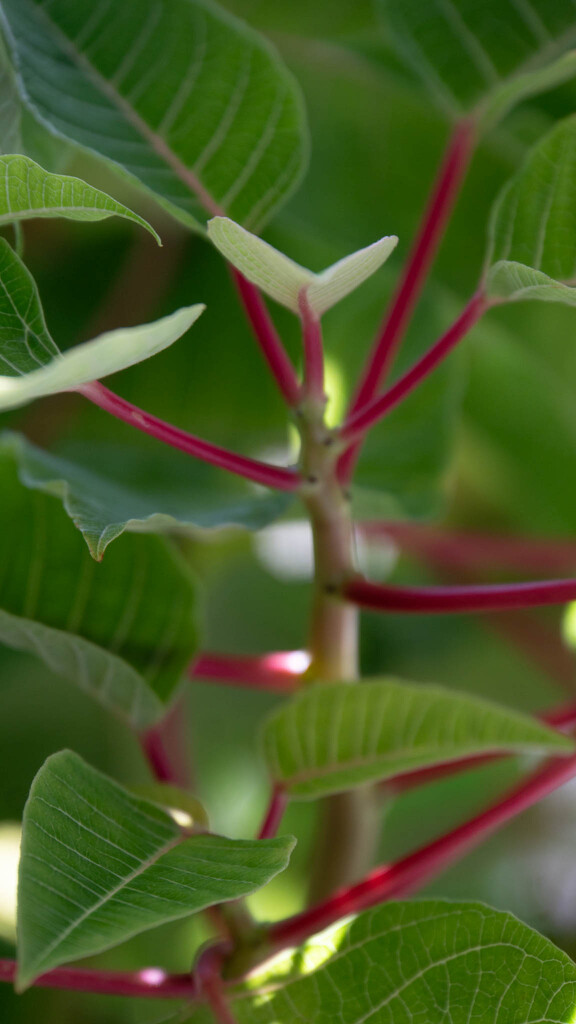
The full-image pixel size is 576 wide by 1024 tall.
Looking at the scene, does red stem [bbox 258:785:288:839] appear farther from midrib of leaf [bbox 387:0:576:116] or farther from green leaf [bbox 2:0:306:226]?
midrib of leaf [bbox 387:0:576:116]

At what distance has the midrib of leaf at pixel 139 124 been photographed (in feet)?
1.42

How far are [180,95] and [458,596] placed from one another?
0.25m

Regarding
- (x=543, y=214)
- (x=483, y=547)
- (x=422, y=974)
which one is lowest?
(x=422, y=974)

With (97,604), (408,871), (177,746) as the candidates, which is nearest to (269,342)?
(97,604)

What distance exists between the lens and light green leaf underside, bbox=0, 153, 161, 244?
0.95ft

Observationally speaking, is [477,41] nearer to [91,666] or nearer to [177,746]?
[91,666]

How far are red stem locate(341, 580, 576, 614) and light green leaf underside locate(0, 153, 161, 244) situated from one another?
190mm

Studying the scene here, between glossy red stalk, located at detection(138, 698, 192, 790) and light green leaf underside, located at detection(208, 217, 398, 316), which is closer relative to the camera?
light green leaf underside, located at detection(208, 217, 398, 316)

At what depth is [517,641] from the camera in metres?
0.92

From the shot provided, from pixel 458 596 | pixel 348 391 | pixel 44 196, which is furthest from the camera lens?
pixel 348 391

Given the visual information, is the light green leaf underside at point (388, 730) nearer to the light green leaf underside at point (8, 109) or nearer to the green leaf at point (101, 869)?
the green leaf at point (101, 869)

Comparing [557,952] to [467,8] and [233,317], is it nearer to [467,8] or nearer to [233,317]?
[467,8]

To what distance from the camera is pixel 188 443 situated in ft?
1.20

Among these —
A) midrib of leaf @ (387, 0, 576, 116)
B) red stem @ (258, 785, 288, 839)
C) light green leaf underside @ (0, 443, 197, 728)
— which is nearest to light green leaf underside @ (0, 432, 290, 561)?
light green leaf underside @ (0, 443, 197, 728)
